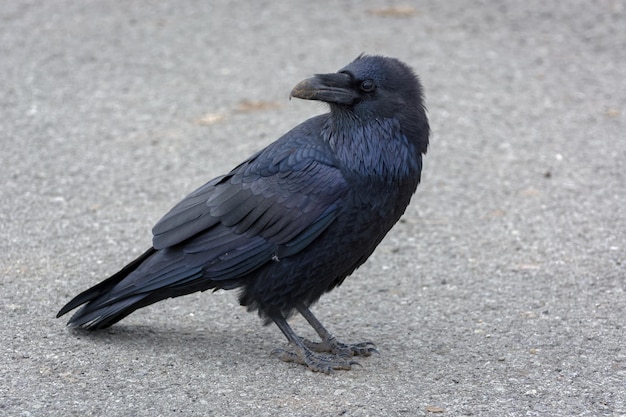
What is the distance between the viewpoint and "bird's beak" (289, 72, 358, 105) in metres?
5.09

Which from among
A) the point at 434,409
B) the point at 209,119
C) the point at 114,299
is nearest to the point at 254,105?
the point at 209,119

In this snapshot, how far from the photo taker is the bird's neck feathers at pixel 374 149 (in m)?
5.04

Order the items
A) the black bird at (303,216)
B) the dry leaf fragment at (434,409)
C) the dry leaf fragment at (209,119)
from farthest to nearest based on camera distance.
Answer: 1. the dry leaf fragment at (209,119)
2. the black bird at (303,216)
3. the dry leaf fragment at (434,409)

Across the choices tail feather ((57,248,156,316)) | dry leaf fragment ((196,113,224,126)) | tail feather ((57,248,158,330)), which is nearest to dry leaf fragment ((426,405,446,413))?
tail feather ((57,248,158,330))

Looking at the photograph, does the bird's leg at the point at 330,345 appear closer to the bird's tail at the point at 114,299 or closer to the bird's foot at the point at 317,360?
the bird's foot at the point at 317,360

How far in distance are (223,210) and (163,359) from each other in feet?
2.88

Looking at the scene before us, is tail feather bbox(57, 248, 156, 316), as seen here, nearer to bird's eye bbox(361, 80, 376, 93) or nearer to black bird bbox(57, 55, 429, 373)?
black bird bbox(57, 55, 429, 373)

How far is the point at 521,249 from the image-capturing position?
675 centimetres

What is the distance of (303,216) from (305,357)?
801 mm

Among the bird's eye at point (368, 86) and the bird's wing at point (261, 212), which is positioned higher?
the bird's eye at point (368, 86)

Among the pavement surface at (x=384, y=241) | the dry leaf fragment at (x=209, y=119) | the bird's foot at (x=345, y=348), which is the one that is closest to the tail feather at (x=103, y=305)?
the pavement surface at (x=384, y=241)

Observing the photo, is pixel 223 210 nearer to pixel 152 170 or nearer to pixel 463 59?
pixel 152 170

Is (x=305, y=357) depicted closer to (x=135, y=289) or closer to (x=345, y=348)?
(x=345, y=348)

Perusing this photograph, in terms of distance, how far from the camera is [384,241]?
6.93 m
